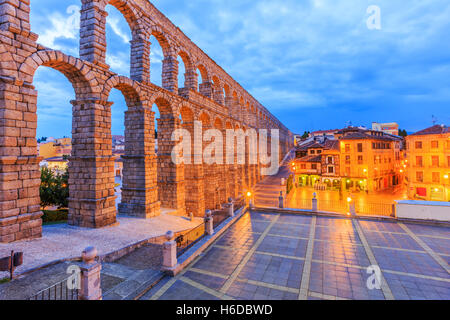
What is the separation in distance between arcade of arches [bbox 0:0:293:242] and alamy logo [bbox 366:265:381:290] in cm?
1295

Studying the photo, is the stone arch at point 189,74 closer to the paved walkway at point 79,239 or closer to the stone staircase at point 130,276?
the paved walkway at point 79,239

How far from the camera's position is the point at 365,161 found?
3459 centimetres

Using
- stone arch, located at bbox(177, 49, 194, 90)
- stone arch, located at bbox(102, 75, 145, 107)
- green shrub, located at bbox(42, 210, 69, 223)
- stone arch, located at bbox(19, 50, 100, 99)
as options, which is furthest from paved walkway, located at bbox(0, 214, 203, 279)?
stone arch, located at bbox(177, 49, 194, 90)

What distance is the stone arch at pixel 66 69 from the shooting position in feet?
30.7

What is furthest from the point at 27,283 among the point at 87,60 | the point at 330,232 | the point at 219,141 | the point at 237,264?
the point at 219,141

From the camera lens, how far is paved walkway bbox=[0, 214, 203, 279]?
8.21 metres

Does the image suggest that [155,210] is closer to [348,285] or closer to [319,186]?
[348,285]

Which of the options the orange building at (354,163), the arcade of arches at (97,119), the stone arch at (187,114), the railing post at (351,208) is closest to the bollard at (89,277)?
the arcade of arches at (97,119)

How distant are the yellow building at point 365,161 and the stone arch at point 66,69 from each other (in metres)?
36.7

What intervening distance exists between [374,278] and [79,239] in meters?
12.7

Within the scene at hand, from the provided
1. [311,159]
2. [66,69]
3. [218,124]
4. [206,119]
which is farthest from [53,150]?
[311,159]
